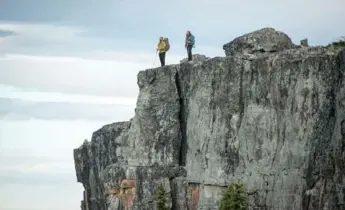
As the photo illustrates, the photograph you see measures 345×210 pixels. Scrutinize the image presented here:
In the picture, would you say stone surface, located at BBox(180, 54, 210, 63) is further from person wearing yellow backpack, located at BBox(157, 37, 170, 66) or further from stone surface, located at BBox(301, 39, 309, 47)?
stone surface, located at BBox(301, 39, 309, 47)

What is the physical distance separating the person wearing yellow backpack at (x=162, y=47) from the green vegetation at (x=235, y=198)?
555 inches

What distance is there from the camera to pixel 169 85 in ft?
267

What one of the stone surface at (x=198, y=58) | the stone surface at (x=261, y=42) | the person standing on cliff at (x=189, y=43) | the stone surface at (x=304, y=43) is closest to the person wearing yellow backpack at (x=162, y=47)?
the stone surface at (x=198, y=58)

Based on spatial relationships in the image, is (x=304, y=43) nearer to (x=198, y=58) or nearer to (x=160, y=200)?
(x=198, y=58)

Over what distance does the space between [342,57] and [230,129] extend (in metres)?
10.7

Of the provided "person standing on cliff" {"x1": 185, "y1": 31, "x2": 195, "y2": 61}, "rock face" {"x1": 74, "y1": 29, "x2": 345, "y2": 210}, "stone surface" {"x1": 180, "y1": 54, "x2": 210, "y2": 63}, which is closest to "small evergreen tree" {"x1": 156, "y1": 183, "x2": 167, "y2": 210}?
"rock face" {"x1": 74, "y1": 29, "x2": 345, "y2": 210}

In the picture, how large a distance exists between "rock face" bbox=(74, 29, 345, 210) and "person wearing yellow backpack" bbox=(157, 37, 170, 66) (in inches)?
47.0

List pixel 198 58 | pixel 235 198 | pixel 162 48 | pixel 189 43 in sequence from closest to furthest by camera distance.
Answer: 1. pixel 235 198
2. pixel 189 43
3. pixel 198 58
4. pixel 162 48

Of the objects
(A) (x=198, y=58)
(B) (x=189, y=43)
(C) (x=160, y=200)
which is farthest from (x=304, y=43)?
(C) (x=160, y=200)

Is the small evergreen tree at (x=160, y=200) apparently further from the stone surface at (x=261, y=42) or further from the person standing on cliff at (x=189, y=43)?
the stone surface at (x=261, y=42)

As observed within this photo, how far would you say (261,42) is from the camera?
247 ft

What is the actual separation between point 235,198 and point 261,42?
10274 millimetres

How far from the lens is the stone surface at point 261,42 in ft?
247

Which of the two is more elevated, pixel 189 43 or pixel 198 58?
pixel 189 43
